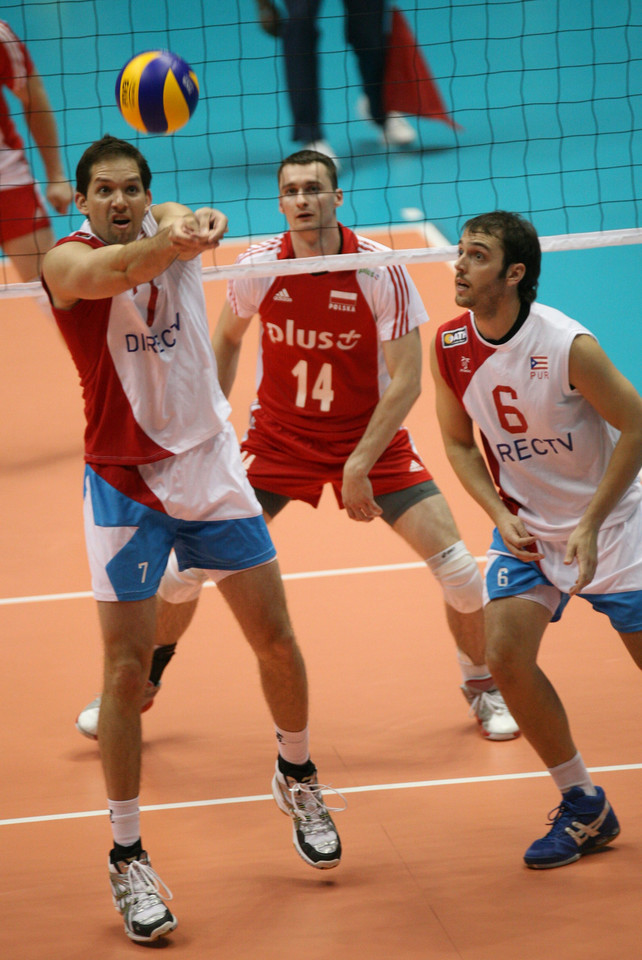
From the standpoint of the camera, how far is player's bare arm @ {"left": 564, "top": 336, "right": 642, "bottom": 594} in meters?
3.51

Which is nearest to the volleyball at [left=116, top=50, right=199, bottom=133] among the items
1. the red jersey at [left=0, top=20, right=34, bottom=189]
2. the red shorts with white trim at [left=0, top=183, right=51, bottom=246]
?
the red shorts with white trim at [left=0, top=183, right=51, bottom=246]

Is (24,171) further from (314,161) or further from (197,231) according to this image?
(197,231)

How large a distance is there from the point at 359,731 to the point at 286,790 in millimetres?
765

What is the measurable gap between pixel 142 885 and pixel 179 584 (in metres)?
1.25

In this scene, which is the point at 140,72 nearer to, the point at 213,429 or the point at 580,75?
the point at 213,429

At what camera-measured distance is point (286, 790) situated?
3.94 meters

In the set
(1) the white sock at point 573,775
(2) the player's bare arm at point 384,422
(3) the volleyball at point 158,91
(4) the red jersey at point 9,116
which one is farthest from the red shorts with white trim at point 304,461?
(4) the red jersey at point 9,116

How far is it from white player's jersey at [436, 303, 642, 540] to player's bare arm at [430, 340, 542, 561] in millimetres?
57

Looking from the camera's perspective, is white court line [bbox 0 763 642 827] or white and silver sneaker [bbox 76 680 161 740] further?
white and silver sneaker [bbox 76 680 161 740]

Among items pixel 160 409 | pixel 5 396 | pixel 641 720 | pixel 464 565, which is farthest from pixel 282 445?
pixel 5 396

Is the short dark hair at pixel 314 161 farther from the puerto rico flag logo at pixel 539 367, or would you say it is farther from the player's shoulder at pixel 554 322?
the puerto rico flag logo at pixel 539 367

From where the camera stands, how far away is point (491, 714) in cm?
459

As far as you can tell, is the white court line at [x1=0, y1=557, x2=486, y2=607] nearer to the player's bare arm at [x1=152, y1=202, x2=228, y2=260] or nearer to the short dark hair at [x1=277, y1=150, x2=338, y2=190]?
the short dark hair at [x1=277, y1=150, x2=338, y2=190]

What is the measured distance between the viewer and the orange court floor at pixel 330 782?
349 cm
